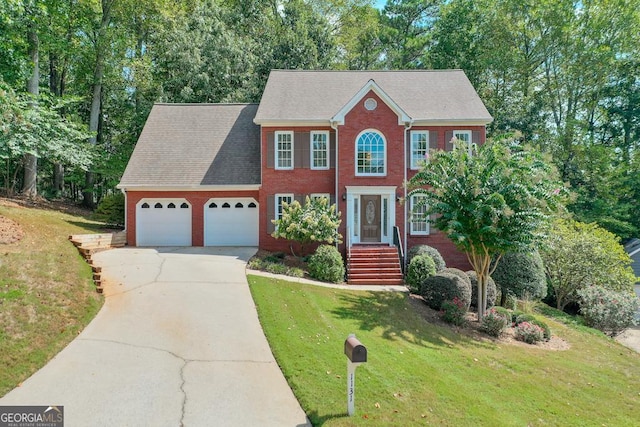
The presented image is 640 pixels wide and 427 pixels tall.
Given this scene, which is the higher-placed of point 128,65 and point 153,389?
point 128,65

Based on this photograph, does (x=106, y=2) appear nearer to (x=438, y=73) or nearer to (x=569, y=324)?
(x=438, y=73)

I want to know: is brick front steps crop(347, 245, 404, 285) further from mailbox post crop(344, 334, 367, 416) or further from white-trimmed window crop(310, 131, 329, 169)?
mailbox post crop(344, 334, 367, 416)

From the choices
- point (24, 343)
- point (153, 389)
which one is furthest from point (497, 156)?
point (24, 343)

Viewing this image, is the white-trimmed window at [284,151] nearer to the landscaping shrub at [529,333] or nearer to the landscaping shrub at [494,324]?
the landscaping shrub at [494,324]

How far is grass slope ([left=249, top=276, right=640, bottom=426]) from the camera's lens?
19.1ft

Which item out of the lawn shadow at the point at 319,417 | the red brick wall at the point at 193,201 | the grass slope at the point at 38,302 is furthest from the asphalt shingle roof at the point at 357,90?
the lawn shadow at the point at 319,417

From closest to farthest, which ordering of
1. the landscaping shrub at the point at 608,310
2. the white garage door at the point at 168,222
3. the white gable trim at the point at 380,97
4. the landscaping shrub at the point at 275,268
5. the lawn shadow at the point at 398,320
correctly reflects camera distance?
the lawn shadow at the point at 398,320 → the landscaping shrub at the point at 608,310 → the landscaping shrub at the point at 275,268 → the white gable trim at the point at 380,97 → the white garage door at the point at 168,222

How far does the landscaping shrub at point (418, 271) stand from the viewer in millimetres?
13484

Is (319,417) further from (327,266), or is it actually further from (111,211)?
(111,211)

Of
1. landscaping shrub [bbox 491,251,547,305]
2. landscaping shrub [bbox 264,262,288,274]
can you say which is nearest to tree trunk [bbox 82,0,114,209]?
landscaping shrub [bbox 264,262,288,274]

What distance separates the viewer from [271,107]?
17.6 m

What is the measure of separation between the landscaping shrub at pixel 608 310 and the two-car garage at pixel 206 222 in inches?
534

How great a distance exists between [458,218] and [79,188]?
35909 millimetres

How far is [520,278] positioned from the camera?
46.2ft
